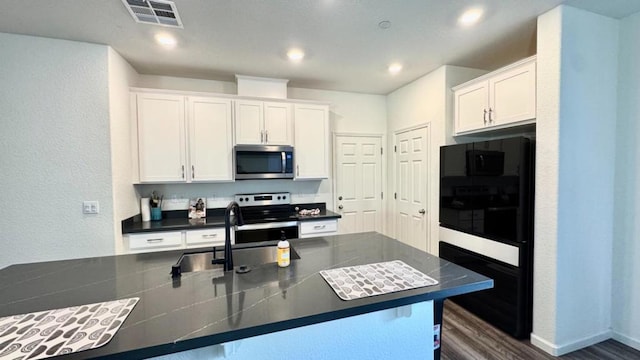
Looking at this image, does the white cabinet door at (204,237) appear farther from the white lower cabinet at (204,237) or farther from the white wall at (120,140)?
the white wall at (120,140)

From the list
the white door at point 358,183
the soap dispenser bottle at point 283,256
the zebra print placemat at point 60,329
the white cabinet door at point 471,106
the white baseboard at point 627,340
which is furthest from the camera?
the white door at point 358,183

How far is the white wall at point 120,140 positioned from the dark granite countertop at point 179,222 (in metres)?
0.10

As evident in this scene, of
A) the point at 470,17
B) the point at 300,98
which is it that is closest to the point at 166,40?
the point at 300,98

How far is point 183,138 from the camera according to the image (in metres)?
3.03

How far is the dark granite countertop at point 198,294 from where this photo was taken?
35.4 inches

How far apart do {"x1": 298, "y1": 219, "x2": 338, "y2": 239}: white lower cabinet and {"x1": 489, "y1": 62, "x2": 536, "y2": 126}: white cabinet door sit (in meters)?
2.00

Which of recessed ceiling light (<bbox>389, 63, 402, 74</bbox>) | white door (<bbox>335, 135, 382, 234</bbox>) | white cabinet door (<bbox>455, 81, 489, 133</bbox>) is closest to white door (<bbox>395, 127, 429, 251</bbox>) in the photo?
white door (<bbox>335, 135, 382, 234</bbox>)

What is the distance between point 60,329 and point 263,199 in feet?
8.64

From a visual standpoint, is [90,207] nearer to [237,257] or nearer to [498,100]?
[237,257]

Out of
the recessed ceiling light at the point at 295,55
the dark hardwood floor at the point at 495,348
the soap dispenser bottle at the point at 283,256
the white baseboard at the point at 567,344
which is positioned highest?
the recessed ceiling light at the point at 295,55

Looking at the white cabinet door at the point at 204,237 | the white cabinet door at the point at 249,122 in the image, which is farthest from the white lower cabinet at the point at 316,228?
the white cabinet door at the point at 249,122

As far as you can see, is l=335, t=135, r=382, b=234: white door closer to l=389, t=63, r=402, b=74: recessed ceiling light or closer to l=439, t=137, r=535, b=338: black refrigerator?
l=389, t=63, r=402, b=74: recessed ceiling light

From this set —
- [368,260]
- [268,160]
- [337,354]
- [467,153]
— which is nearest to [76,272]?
[337,354]

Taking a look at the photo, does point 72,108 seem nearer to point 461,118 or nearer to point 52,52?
point 52,52
